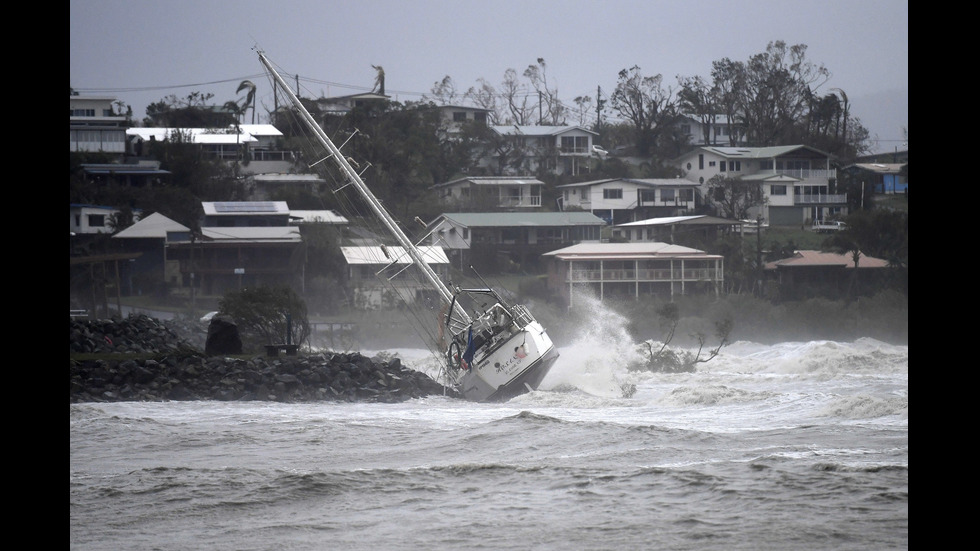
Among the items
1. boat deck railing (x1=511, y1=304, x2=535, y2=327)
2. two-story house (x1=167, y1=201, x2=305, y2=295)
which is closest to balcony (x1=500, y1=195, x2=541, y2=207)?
two-story house (x1=167, y1=201, x2=305, y2=295)

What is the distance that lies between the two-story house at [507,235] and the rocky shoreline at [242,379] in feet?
85.7

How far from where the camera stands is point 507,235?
185 feet

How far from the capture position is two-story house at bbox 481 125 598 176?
246ft

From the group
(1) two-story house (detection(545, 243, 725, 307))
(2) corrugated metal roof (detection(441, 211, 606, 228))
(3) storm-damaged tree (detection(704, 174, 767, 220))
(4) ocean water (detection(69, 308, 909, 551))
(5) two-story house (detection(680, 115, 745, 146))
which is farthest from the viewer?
(5) two-story house (detection(680, 115, 745, 146))

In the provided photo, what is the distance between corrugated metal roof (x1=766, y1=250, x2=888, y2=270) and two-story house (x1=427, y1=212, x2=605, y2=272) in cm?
1133

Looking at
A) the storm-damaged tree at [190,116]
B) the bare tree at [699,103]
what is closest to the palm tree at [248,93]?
the storm-damaged tree at [190,116]

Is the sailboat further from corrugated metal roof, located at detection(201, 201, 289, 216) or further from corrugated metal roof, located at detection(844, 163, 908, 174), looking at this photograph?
corrugated metal roof, located at detection(844, 163, 908, 174)

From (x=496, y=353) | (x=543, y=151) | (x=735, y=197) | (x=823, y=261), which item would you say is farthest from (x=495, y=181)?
(x=496, y=353)

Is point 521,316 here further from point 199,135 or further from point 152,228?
point 199,135

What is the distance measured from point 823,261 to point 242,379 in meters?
34.7

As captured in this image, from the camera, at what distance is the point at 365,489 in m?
13.6

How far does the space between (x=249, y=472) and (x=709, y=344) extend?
31.4 meters

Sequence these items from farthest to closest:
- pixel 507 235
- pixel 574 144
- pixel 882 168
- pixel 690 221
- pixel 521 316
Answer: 1. pixel 574 144
2. pixel 882 168
3. pixel 690 221
4. pixel 507 235
5. pixel 521 316

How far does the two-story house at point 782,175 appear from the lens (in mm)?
67438
